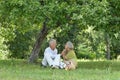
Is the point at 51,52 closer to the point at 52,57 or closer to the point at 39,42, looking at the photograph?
the point at 52,57

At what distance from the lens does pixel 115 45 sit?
1967 inches

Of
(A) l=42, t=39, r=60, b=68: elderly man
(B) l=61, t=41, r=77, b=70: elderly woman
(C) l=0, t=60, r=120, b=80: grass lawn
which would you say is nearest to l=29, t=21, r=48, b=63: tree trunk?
(A) l=42, t=39, r=60, b=68: elderly man

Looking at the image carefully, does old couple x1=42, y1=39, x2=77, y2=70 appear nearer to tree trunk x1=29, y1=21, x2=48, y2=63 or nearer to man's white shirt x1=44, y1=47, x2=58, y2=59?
man's white shirt x1=44, y1=47, x2=58, y2=59

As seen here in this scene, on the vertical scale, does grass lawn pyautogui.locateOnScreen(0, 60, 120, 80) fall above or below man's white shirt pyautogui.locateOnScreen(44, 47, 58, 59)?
below

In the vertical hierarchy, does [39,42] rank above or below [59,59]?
above

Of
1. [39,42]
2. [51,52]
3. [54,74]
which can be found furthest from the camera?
[39,42]

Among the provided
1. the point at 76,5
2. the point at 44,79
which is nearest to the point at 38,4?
the point at 76,5

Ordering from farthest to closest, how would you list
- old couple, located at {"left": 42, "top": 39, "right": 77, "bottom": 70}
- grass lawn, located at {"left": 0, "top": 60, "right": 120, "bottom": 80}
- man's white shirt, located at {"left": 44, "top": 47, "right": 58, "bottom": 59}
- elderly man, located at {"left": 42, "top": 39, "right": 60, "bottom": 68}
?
man's white shirt, located at {"left": 44, "top": 47, "right": 58, "bottom": 59}
elderly man, located at {"left": 42, "top": 39, "right": 60, "bottom": 68}
old couple, located at {"left": 42, "top": 39, "right": 77, "bottom": 70}
grass lawn, located at {"left": 0, "top": 60, "right": 120, "bottom": 80}

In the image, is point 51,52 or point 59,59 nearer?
point 59,59

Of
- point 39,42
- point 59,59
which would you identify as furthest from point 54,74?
point 39,42

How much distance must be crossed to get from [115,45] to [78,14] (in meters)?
34.1

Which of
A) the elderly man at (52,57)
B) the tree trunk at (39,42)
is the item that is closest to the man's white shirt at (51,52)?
the elderly man at (52,57)

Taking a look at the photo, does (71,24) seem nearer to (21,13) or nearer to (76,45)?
(21,13)

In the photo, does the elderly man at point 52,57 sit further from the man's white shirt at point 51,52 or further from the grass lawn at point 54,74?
the grass lawn at point 54,74
